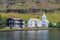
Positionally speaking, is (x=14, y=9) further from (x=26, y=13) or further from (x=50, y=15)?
(x=50, y=15)

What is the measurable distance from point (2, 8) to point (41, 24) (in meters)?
64.8

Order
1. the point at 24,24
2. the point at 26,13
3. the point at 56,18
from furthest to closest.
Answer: the point at 26,13 < the point at 56,18 < the point at 24,24

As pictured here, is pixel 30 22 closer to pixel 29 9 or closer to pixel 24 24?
pixel 24 24

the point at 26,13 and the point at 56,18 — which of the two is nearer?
the point at 56,18

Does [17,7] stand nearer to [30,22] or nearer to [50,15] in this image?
[50,15]

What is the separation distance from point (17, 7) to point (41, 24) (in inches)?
2437

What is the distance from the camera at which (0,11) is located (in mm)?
193875

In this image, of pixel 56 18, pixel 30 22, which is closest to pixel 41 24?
pixel 30 22

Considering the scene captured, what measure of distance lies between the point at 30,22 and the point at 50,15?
55.1 meters

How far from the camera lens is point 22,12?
636ft

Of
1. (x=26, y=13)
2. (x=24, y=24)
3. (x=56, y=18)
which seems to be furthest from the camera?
(x=26, y=13)

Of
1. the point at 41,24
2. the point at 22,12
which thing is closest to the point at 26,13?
the point at 22,12

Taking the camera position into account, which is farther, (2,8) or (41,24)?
(2,8)

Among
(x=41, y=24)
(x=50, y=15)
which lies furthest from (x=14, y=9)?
(x=41, y=24)
